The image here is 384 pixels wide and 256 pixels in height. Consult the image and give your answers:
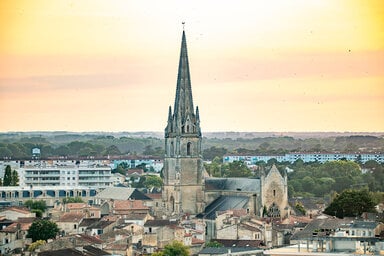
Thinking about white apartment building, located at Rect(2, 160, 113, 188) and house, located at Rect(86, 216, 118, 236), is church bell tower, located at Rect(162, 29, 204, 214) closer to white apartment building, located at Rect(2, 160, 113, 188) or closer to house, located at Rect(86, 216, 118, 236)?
house, located at Rect(86, 216, 118, 236)

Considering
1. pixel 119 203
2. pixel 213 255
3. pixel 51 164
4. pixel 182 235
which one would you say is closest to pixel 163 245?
pixel 182 235

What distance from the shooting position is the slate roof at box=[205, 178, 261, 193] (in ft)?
262

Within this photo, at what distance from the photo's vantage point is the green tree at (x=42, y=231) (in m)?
67.9

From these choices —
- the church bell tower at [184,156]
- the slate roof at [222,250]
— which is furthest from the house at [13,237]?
the church bell tower at [184,156]

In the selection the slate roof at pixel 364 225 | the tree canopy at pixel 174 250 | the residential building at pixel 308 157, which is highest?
the residential building at pixel 308 157

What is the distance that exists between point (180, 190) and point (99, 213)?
15.2ft

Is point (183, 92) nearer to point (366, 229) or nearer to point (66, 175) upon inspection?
point (366, 229)

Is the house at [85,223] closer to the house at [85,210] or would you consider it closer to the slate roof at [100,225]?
the slate roof at [100,225]

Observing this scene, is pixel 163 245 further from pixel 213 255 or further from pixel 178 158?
pixel 178 158

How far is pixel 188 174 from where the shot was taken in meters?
83.0

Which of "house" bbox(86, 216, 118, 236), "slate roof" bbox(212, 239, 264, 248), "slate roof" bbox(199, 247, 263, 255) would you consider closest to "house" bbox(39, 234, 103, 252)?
"slate roof" bbox(199, 247, 263, 255)

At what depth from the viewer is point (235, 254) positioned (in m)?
57.7

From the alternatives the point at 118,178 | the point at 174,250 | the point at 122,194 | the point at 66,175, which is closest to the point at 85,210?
the point at 122,194

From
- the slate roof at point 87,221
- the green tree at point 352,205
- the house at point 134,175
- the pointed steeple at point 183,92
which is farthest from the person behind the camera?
the house at point 134,175
